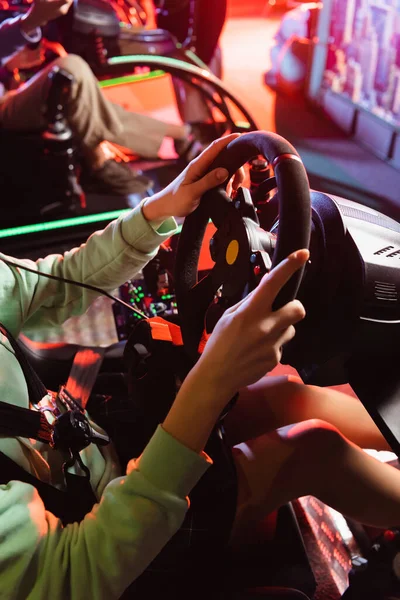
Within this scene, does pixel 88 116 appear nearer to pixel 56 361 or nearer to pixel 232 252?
pixel 56 361

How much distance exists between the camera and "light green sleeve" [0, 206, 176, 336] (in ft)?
3.13

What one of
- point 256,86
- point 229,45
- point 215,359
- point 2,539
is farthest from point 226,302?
point 229,45

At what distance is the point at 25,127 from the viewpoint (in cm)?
213

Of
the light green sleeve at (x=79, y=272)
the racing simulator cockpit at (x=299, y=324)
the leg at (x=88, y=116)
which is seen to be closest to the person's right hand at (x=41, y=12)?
the leg at (x=88, y=116)

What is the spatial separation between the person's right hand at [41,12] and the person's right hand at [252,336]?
2.01 m

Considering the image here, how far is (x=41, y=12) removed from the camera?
6.98ft

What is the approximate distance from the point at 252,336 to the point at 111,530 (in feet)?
1.00

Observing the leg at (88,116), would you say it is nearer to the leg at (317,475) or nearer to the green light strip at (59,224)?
the green light strip at (59,224)

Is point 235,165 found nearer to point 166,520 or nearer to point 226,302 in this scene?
point 226,302

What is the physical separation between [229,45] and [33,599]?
527 cm

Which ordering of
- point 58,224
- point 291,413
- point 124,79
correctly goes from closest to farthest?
point 291,413
point 58,224
point 124,79

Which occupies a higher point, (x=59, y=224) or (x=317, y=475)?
(x=317, y=475)

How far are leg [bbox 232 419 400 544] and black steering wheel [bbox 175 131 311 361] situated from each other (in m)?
0.21

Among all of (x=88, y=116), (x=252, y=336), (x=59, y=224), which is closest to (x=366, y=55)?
(x=88, y=116)
